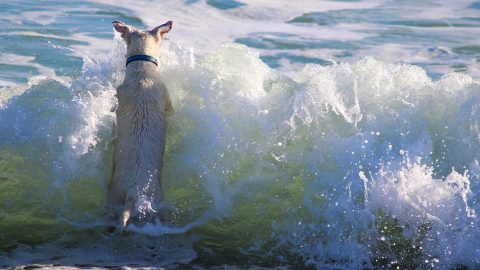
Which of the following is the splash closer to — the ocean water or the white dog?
the ocean water

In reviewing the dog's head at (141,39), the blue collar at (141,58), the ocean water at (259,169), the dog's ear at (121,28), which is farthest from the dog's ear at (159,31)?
the blue collar at (141,58)

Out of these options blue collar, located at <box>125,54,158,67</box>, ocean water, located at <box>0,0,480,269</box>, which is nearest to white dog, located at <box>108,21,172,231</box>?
blue collar, located at <box>125,54,158,67</box>

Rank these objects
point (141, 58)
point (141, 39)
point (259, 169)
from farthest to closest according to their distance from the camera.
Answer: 1. point (141, 39)
2. point (141, 58)
3. point (259, 169)

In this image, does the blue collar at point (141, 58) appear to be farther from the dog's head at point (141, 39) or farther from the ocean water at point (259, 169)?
the ocean water at point (259, 169)

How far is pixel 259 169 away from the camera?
7.93 meters

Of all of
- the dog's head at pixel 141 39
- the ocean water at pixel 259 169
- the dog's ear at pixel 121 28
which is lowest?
the ocean water at pixel 259 169

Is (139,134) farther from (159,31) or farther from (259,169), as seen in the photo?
(159,31)

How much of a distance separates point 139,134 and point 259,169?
1218 mm

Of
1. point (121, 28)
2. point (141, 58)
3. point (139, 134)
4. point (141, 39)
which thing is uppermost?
point (121, 28)

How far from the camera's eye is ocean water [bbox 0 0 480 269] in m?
6.97

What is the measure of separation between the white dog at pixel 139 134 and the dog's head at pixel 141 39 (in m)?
0.01

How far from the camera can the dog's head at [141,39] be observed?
8.89m

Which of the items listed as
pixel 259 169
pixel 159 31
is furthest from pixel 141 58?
pixel 259 169

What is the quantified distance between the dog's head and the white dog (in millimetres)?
13
